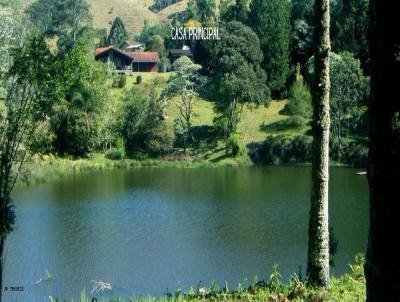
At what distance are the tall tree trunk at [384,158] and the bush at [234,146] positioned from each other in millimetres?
43424

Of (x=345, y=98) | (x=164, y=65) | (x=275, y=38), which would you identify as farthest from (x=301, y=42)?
(x=164, y=65)

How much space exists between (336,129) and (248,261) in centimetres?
3076

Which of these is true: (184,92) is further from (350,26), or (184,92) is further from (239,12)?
(239,12)

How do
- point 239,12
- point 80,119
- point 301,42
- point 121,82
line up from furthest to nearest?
point 239,12 → point 301,42 → point 121,82 → point 80,119

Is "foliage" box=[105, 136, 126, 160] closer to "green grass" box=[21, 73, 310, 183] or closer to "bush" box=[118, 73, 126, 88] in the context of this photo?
"green grass" box=[21, 73, 310, 183]

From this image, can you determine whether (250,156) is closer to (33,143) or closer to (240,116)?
(240,116)

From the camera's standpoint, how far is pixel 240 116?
172 ft

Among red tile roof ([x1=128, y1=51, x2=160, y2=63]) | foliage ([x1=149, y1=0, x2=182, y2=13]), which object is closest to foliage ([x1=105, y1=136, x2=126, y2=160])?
red tile roof ([x1=128, y1=51, x2=160, y2=63])

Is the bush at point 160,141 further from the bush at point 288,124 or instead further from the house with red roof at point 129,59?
the house with red roof at point 129,59

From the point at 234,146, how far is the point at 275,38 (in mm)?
14235

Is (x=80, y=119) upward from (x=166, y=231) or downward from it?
upward

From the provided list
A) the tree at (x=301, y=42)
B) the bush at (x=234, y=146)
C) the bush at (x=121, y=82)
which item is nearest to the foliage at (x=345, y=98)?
the bush at (x=234, y=146)

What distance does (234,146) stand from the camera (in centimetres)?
4744

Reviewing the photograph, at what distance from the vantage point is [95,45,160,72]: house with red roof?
6650cm
